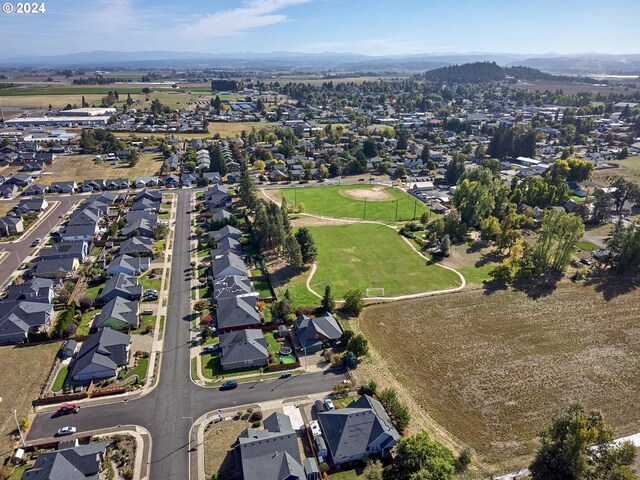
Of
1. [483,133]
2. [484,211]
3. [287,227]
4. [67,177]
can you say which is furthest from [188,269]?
[483,133]

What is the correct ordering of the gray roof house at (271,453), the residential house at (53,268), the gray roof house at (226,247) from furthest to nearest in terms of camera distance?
the gray roof house at (226,247)
the residential house at (53,268)
the gray roof house at (271,453)

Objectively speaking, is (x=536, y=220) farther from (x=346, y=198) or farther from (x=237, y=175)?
(x=237, y=175)

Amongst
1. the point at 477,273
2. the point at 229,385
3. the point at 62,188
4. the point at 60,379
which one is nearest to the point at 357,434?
the point at 229,385

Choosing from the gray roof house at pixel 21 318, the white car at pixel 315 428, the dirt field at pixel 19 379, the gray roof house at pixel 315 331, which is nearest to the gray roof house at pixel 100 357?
the dirt field at pixel 19 379

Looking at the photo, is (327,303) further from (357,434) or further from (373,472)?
(373,472)

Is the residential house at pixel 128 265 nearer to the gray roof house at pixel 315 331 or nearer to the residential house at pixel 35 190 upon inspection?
the gray roof house at pixel 315 331

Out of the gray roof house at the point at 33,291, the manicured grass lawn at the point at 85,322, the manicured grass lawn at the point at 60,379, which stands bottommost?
the manicured grass lawn at the point at 60,379

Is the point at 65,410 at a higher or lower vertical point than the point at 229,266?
lower
